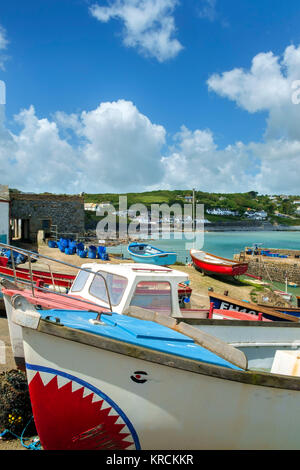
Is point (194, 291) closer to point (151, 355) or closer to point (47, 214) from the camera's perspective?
point (151, 355)

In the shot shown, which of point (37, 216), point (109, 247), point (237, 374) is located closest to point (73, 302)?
point (237, 374)

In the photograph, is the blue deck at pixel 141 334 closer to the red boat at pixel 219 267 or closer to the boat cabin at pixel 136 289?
the boat cabin at pixel 136 289

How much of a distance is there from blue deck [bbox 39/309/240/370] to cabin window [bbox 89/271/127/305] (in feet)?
4.17

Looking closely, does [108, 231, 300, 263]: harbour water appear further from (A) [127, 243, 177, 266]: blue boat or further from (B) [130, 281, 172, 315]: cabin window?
(B) [130, 281, 172, 315]: cabin window

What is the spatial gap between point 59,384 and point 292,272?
33738 millimetres

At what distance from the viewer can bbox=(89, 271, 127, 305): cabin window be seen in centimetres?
623

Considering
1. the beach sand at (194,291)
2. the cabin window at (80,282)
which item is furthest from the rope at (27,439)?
the cabin window at (80,282)

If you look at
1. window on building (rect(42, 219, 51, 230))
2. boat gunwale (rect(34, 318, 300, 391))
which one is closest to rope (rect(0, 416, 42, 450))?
boat gunwale (rect(34, 318, 300, 391))

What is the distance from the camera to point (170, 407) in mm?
3820

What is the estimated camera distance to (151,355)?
3691mm

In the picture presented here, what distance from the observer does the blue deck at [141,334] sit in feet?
12.6

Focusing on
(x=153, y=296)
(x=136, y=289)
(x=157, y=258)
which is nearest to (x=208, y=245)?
(x=157, y=258)

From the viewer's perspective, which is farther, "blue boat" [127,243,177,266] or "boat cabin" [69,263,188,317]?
"blue boat" [127,243,177,266]

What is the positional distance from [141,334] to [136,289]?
6.64 feet
